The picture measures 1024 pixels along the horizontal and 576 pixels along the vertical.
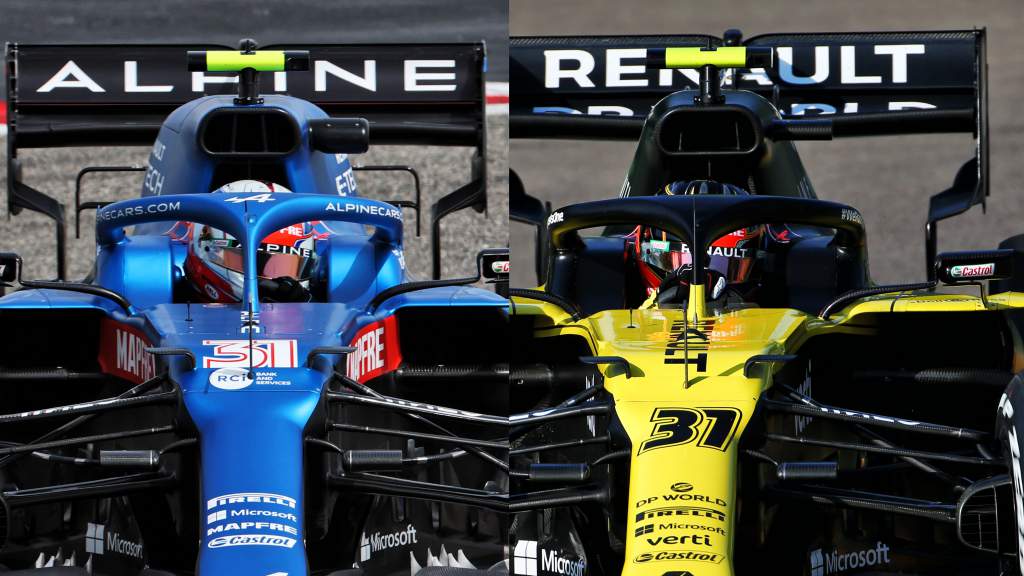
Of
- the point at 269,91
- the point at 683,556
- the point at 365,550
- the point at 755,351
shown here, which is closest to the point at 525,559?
the point at 365,550

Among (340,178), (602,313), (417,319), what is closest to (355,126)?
(340,178)

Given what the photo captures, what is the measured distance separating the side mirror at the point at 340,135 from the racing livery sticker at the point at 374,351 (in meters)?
0.92

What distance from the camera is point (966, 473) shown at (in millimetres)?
4895

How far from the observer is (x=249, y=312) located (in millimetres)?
4402

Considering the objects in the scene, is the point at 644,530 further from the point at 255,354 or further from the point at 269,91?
the point at 269,91

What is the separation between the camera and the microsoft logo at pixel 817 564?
13.7ft

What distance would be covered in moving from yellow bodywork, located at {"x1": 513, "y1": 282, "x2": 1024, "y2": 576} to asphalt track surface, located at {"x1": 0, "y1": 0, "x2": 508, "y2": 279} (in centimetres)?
446

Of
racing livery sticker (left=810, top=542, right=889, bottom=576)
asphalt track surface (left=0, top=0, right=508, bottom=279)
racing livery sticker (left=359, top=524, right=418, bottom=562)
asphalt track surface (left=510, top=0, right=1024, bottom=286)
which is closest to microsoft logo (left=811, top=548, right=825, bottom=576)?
racing livery sticker (left=810, top=542, right=889, bottom=576)

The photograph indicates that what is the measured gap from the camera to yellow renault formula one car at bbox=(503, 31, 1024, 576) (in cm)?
394

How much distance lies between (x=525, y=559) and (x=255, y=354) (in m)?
1.03

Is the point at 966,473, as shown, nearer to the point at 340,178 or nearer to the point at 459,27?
the point at 340,178

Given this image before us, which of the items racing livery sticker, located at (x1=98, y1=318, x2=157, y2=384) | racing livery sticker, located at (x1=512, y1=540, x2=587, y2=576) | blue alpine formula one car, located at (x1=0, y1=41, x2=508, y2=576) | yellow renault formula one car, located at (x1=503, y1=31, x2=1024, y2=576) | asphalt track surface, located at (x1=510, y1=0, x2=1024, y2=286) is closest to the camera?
yellow renault formula one car, located at (x1=503, y1=31, x2=1024, y2=576)

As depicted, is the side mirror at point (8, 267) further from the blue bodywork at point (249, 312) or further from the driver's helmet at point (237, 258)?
the driver's helmet at point (237, 258)

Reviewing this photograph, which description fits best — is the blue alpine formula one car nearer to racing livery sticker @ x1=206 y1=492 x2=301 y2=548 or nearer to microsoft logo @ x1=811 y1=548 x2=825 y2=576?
racing livery sticker @ x1=206 y1=492 x2=301 y2=548
